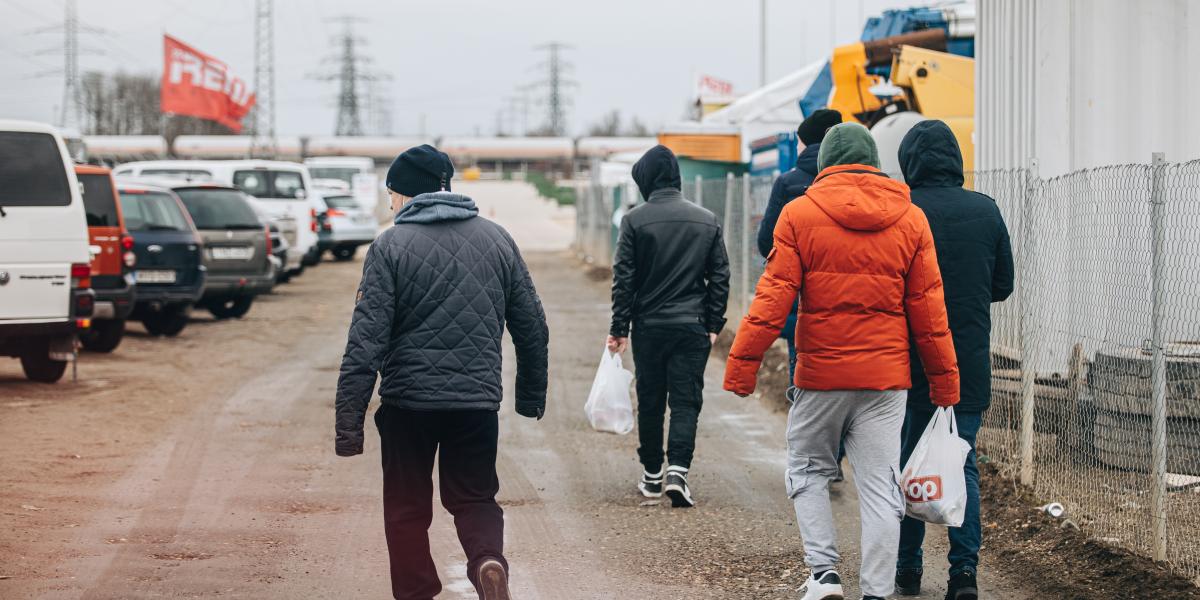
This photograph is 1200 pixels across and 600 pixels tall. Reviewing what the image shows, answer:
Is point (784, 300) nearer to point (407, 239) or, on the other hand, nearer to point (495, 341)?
point (495, 341)

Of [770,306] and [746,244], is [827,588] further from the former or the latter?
[746,244]

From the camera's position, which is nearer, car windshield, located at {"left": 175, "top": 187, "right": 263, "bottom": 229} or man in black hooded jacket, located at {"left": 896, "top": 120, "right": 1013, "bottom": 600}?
man in black hooded jacket, located at {"left": 896, "top": 120, "right": 1013, "bottom": 600}

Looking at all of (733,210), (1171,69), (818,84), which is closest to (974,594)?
(1171,69)

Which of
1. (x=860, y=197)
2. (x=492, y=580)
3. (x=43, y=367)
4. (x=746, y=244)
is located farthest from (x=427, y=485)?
(x=746, y=244)

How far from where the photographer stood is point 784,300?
16.5ft

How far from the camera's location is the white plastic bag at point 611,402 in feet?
24.4

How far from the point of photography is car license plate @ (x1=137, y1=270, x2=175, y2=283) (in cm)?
1563

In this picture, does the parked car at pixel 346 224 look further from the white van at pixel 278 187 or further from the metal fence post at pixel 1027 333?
the metal fence post at pixel 1027 333

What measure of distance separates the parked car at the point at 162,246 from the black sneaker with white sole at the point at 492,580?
11.6 metres

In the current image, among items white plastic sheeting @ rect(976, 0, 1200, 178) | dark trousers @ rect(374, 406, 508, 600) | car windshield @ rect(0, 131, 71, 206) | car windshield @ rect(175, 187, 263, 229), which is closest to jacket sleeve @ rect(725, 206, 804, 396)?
dark trousers @ rect(374, 406, 508, 600)

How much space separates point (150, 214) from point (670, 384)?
1012 cm

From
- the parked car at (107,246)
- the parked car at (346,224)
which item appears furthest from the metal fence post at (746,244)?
the parked car at (346,224)

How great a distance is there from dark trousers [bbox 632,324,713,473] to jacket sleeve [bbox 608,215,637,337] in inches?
5.0

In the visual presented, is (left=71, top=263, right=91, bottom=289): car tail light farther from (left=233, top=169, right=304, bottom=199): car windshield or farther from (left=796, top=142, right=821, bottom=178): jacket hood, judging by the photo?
(left=233, top=169, right=304, bottom=199): car windshield
